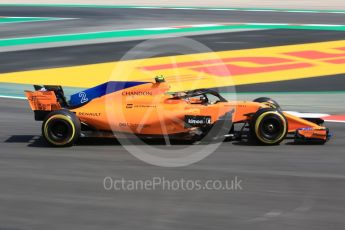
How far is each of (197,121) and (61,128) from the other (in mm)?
2020

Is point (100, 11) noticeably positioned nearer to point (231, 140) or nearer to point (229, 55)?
point (229, 55)

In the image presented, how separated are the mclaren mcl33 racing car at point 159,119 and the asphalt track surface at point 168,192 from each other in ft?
0.70

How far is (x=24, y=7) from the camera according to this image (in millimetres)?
36156

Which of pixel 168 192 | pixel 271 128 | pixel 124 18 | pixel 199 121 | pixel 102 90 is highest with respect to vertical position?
pixel 124 18

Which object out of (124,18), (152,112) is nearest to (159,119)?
(152,112)

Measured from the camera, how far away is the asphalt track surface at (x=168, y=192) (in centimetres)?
711

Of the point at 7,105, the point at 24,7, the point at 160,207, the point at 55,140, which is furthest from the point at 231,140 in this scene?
the point at 24,7

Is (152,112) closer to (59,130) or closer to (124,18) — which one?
(59,130)

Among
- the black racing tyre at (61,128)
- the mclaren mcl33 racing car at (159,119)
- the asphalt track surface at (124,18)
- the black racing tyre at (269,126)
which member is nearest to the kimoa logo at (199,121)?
the mclaren mcl33 racing car at (159,119)

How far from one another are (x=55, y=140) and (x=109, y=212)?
10.4 ft

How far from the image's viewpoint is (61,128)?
10312mm

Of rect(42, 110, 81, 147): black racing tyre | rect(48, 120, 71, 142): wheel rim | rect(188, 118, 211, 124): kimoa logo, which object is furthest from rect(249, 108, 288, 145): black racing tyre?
rect(48, 120, 71, 142): wheel rim

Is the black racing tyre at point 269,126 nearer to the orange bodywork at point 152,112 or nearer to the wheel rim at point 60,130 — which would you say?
the orange bodywork at point 152,112

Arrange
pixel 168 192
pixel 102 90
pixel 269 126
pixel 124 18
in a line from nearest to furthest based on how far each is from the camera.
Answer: pixel 168 192 < pixel 269 126 < pixel 102 90 < pixel 124 18
